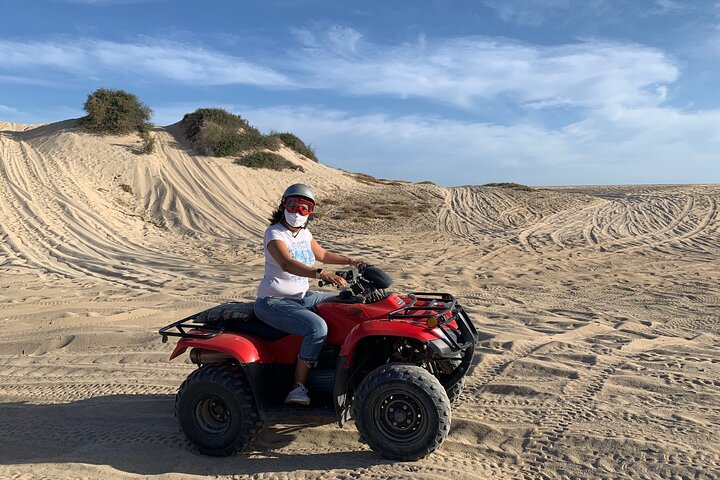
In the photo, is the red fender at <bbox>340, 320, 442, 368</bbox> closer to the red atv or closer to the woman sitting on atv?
the red atv

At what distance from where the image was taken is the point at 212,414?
12.7 ft

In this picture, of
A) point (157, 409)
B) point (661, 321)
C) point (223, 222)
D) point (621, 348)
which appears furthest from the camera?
point (223, 222)

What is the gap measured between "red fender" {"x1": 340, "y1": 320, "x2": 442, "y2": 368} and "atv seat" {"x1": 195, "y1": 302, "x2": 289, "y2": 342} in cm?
56

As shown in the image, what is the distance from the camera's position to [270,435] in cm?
407

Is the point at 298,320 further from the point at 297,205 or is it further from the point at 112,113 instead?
the point at 112,113

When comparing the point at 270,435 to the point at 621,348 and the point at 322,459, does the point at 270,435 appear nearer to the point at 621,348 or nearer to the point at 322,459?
the point at 322,459

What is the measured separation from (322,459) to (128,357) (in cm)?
321

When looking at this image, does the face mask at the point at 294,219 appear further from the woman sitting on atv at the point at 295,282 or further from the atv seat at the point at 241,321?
A: the atv seat at the point at 241,321

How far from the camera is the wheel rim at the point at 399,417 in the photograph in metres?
3.46

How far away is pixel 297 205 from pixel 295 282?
0.55 meters

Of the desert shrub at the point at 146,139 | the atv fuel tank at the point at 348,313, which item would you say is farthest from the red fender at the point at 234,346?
the desert shrub at the point at 146,139

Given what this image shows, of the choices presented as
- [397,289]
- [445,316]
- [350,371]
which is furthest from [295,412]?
[397,289]

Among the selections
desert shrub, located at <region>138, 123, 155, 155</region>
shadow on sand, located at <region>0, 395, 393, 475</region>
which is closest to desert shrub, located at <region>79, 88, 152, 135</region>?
desert shrub, located at <region>138, 123, 155, 155</region>

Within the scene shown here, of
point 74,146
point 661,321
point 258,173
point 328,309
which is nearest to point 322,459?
point 328,309
